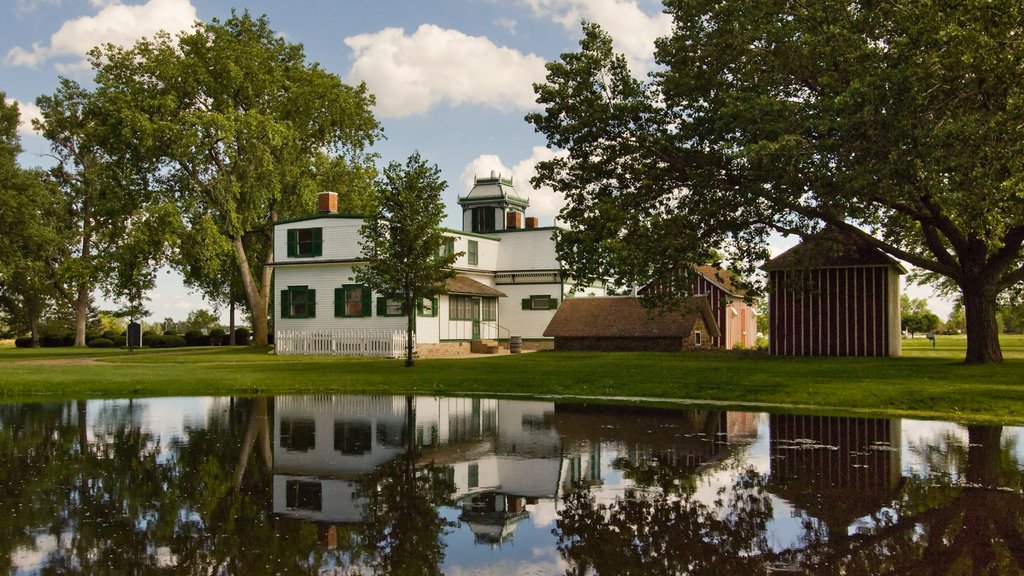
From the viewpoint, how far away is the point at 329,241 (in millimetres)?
40344

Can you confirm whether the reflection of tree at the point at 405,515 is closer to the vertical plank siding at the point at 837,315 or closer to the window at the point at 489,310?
the vertical plank siding at the point at 837,315

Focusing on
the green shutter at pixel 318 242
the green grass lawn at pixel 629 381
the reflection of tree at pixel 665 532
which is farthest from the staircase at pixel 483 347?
the reflection of tree at pixel 665 532

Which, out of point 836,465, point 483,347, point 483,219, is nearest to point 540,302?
point 483,347

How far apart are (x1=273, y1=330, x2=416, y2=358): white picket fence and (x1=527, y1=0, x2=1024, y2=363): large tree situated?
14350mm

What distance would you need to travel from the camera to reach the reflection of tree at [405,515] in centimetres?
652

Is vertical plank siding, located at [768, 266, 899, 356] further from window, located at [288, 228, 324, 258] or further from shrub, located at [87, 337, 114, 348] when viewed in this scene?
shrub, located at [87, 337, 114, 348]

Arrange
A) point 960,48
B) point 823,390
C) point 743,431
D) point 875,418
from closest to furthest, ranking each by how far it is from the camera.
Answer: point 743,431, point 875,418, point 960,48, point 823,390

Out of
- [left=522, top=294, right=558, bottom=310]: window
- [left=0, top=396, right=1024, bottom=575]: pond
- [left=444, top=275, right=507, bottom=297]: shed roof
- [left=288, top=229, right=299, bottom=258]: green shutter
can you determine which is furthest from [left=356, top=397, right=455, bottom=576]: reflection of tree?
[left=522, top=294, right=558, bottom=310]: window

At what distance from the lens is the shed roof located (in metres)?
40.0

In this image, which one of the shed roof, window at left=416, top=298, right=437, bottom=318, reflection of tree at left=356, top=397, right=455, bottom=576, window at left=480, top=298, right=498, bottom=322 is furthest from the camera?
window at left=480, top=298, right=498, bottom=322

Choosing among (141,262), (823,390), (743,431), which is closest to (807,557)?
(743,431)

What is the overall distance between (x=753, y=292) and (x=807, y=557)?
20367 millimetres

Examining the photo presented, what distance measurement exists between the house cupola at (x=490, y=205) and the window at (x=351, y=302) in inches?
571

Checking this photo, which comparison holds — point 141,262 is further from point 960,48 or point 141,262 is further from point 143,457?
point 960,48
